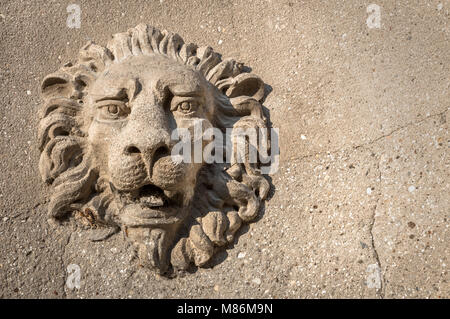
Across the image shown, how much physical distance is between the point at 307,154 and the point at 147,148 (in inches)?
27.5

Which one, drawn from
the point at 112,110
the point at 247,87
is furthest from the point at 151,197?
the point at 247,87

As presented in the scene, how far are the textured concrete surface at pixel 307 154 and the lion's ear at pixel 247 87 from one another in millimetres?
68

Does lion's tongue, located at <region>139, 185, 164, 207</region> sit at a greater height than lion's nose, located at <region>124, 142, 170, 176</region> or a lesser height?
lesser

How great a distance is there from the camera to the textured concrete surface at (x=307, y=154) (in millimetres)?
2246

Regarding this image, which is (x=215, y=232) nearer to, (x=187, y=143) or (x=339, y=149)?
(x=187, y=143)

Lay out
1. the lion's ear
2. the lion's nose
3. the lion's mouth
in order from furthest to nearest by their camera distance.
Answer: the lion's ear → the lion's mouth → the lion's nose

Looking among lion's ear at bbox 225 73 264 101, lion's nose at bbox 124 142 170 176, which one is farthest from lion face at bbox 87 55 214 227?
lion's ear at bbox 225 73 264 101

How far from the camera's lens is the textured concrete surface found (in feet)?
7.37

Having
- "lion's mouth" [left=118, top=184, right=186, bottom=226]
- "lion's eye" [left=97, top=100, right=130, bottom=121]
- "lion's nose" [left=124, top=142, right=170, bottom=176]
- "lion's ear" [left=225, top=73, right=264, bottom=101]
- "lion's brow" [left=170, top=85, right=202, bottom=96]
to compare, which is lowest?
"lion's mouth" [left=118, top=184, right=186, bottom=226]

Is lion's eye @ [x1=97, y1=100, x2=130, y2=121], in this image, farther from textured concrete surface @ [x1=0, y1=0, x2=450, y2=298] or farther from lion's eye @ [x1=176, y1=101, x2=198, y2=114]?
textured concrete surface @ [x1=0, y1=0, x2=450, y2=298]

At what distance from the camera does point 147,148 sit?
2096mm

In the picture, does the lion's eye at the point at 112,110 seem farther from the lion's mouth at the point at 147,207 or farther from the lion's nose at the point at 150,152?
the lion's mouth at the point at 147,207

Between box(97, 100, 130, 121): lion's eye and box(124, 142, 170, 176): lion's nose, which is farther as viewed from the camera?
box(97, 100, 130, 121): lion's eye

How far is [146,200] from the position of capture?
221 centimetres
